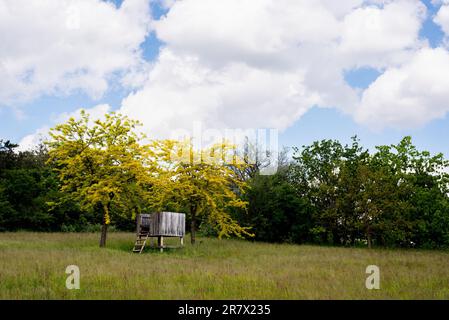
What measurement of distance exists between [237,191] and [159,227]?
49.6ft

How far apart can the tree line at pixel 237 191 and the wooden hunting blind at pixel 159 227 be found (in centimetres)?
123

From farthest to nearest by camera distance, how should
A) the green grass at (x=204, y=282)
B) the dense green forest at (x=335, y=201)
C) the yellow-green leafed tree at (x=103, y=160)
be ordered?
the dense green forest at (x=335, y=201) < the yellow-green leafed tree at (x=103, y=160) < the green grass at (x=204, y=282)

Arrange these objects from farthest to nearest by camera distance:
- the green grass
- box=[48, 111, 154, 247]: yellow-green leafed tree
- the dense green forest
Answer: the dense green forest, box=[48, 111, 154, 247]: yellow-green leafed tree, the green grass

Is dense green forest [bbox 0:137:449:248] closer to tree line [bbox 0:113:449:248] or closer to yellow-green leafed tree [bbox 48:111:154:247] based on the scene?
tree line [bbox 0:113:449:248]

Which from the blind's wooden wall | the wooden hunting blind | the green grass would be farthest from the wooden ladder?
the green grass

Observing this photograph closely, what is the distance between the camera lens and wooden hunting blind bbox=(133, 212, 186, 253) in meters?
24.9

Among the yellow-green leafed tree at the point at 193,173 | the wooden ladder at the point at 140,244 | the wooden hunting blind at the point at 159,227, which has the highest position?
the yellow-green leafed tree at the point at 193,173

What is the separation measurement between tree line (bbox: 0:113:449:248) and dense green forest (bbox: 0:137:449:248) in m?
0.09

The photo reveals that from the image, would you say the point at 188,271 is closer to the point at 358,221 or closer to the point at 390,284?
the point at 390,284

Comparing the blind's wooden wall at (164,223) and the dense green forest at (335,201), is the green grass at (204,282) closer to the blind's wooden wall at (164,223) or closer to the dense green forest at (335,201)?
the blind's wooden wall at (164,223)

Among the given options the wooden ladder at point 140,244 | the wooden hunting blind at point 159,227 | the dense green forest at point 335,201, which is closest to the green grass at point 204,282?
the wooden ladder at point 140,244

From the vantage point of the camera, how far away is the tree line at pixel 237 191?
80.3 ft

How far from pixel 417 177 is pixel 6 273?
109 ft

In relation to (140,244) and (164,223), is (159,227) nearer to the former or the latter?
(164,223)
